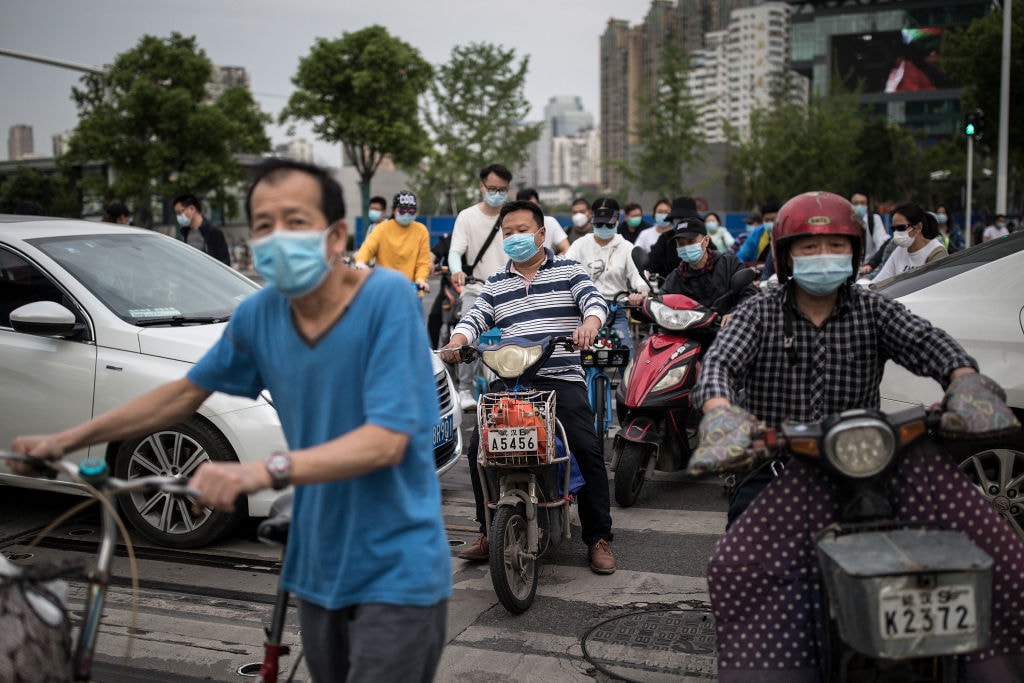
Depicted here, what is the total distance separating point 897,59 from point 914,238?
9624cm

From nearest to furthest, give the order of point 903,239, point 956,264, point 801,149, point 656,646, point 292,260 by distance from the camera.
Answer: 1. point 292,260
2. point 656,646
3. point 956,264
4. point 903,239
5. point 801,149

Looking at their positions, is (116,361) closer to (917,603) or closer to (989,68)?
(917,603)

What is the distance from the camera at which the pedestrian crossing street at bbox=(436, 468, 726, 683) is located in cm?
422

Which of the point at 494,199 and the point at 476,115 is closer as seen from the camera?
the point at 494,199

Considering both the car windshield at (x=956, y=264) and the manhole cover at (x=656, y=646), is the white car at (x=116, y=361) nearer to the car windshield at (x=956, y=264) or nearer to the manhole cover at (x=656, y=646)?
the manhole cover at (x=656, y=646)

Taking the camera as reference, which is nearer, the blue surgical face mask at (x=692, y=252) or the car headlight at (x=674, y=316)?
the car headlight at (x=674, y=316)

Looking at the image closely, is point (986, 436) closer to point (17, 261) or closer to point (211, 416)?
point (211, 416)

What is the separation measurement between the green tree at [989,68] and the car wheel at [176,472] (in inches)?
993

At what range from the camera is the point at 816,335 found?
3.26 m

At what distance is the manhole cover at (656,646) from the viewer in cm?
415

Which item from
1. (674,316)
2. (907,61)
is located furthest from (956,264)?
(907,61)

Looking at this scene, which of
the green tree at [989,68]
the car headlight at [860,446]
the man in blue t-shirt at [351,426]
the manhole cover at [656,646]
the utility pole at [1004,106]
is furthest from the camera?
the green tree at [989,68]

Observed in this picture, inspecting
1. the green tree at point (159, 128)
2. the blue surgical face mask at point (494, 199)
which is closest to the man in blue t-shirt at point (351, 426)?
the blue surgical face mask at point (494, 199)

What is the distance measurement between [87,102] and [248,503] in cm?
4455
